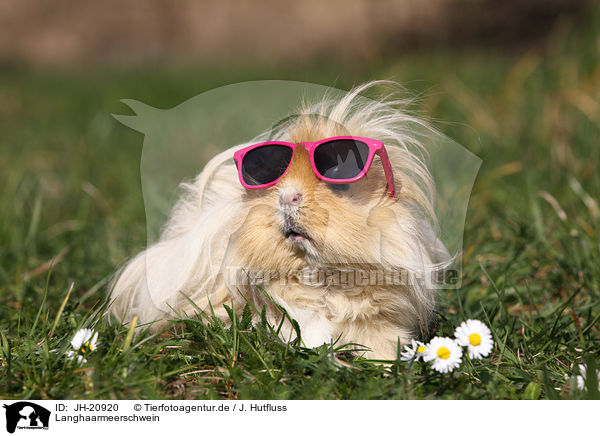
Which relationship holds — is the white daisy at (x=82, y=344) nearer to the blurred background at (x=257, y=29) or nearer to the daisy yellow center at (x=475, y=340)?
the daisy yellow center at (x=475, y=340)

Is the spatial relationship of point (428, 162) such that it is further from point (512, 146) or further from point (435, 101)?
point (512, 146)

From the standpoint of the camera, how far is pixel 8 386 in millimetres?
1666

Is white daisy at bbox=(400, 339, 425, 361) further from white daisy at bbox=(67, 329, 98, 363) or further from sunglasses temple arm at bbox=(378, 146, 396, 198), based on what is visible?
white daisy at bbox=(67, 329, 98, 363)

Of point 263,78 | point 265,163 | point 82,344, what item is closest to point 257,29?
point 263,78

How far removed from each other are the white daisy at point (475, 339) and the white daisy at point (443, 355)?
81mm

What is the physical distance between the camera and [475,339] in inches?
70.0

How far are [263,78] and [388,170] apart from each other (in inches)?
194

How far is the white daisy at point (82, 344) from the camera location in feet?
5.73
